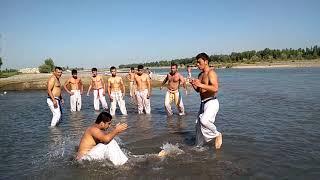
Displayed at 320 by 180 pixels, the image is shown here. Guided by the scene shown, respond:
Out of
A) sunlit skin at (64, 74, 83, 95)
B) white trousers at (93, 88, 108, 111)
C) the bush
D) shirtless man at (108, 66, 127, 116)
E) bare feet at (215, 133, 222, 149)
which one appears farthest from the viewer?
the bush

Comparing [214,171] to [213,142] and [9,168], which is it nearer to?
[213,142]

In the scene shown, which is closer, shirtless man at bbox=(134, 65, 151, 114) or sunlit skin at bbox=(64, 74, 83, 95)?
shirtless man at bbox=(134, 65, 151, 114)

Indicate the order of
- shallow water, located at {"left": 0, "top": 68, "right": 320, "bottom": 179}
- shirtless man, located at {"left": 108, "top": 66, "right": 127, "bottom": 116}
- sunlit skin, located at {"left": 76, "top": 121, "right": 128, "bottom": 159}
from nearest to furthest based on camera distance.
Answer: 1. sunlit skin, located at {"left": 76, "top": 121, "right": 128, "bottom": 159}
2. shallow water, located at {"left": 0, "top": 68, "right": 320, "bottom": 179}
3. shirtless man, located at {"left": 108, "top": 66, "right": 127, "bottom": 116}

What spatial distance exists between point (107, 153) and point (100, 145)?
0.22 meters

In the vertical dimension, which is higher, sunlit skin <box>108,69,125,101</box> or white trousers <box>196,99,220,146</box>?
sunlit skin <box>108,69,125,101</box>

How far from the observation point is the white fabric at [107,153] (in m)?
7.07

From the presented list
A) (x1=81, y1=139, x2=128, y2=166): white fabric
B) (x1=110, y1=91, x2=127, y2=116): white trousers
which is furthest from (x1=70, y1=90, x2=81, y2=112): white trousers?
(x1=81, y1=139, x2=128, y2=166): white fabric

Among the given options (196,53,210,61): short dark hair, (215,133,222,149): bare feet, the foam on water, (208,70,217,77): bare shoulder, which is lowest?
the foam on water

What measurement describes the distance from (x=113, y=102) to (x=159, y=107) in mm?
3435

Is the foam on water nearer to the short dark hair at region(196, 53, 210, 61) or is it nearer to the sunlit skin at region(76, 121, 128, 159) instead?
the sunlit skin at region(76, 121, 128, 159)

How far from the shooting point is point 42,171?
7324mm

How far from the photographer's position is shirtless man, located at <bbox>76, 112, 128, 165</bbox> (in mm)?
7021

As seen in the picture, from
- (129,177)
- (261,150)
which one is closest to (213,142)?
(261,150)

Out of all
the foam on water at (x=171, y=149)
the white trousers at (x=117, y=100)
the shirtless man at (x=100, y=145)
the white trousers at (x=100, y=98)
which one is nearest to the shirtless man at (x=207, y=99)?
the foam on water at (x=171, y=149)
